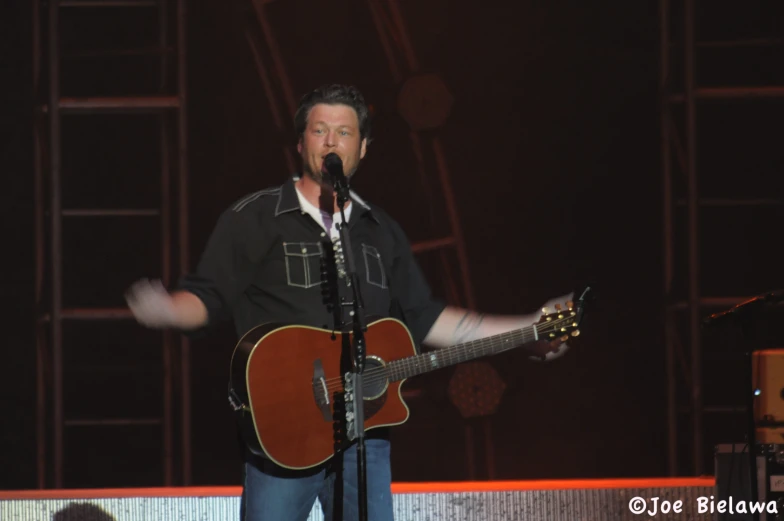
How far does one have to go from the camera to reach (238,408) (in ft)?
9.37

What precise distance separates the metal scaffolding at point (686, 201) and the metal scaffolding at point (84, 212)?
2.29 metres

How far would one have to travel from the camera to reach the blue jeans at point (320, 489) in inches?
111

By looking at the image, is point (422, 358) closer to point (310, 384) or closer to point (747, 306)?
point (310, 384)

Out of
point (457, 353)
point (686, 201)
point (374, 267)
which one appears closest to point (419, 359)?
Answer: point (457, 353)

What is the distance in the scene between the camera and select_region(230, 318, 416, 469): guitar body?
282 cm

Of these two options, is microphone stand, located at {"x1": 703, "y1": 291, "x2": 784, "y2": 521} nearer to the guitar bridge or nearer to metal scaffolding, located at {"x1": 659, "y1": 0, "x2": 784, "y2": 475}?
metal scaffolding, located at {"x1": 659, "y1": 0, "x2": 784, "y2": 475}

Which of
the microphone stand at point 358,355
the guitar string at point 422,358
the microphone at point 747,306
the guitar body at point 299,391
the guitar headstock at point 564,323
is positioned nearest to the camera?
the microphone stand at point 358,355

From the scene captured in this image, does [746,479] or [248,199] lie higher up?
[248,199]

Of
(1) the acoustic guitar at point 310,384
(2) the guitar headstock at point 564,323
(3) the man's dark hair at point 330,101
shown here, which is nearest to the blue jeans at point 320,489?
(1) the acoustic guitar at point 310,384

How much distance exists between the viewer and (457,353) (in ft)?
10.2

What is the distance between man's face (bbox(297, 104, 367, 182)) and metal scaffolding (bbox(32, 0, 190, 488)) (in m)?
1.72

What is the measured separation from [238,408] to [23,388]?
7.28 ft

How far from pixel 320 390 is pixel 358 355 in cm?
27

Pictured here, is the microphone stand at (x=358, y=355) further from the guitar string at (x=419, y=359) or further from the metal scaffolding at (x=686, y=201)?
the metal scaffolding at (x=686, y=201)
